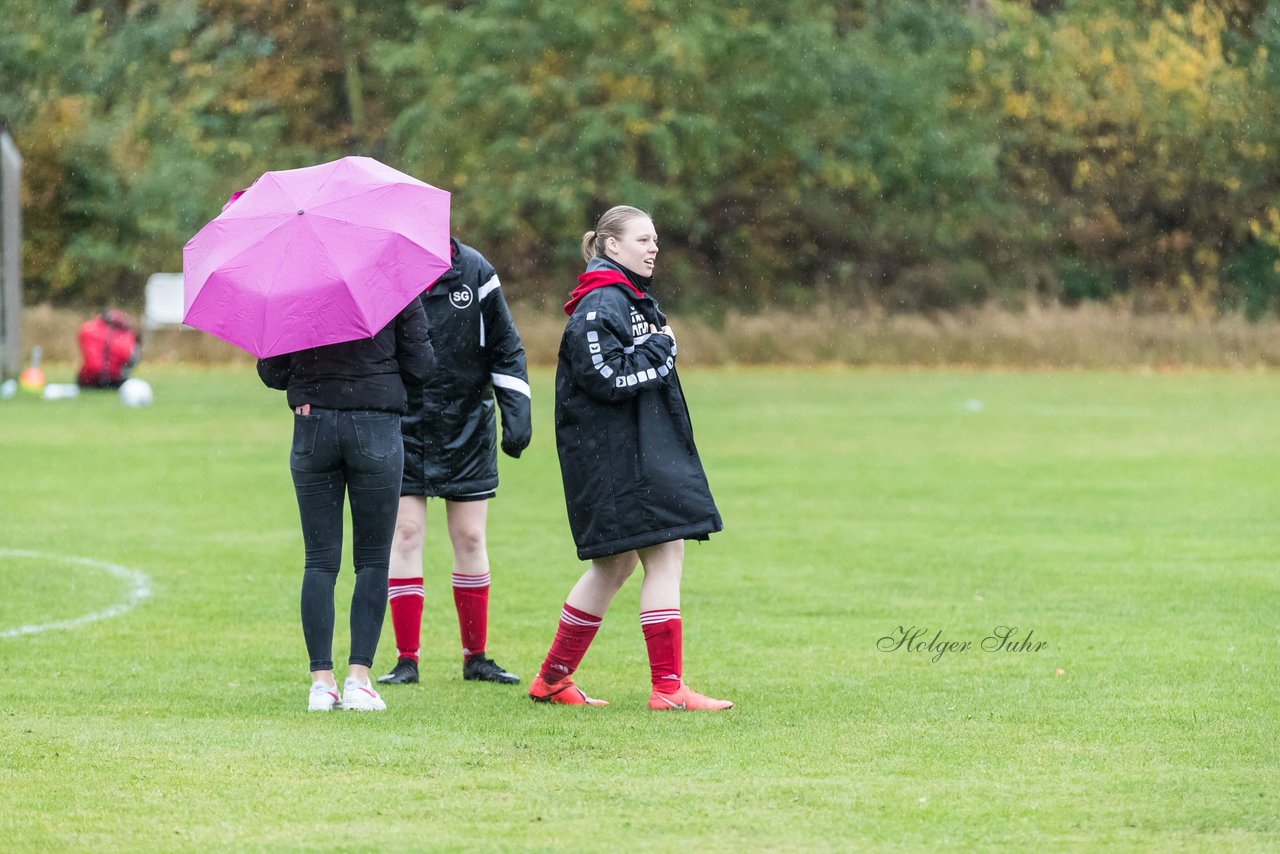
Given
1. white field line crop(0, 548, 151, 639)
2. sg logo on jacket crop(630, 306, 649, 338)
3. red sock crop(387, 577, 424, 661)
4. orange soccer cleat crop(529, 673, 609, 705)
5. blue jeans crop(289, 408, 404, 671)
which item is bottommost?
white field line crop(0, 548, 151, 639)

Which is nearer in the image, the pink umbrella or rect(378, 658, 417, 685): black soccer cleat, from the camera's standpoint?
the pink umbrella

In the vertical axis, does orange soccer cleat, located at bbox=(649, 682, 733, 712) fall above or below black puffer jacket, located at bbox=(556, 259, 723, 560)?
below

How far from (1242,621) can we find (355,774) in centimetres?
486

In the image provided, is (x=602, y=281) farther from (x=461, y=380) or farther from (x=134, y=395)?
(x=134, y=395)

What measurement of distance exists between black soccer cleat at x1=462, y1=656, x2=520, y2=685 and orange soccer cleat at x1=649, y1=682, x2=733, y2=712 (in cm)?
87

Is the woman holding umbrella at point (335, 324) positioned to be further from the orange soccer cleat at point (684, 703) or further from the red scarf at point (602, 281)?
the orange soccer cleat at point (684, 703)

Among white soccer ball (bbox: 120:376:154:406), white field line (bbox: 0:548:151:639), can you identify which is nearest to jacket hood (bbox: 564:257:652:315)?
white field line (bbox: 0:548:151:639)

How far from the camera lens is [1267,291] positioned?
45531mm

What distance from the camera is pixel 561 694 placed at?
7219 mm

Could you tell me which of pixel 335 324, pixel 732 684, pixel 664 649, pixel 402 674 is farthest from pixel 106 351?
pixel 335 324

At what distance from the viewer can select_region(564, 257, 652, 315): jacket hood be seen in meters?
7.05

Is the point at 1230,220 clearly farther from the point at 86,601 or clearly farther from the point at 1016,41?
the point at 86,601

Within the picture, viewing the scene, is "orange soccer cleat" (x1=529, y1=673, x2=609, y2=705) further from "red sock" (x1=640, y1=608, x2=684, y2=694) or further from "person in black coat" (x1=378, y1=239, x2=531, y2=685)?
"person in black coat" (x1=378, y1=239, x2=531, y2=685)

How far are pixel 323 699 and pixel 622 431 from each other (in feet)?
4.48
